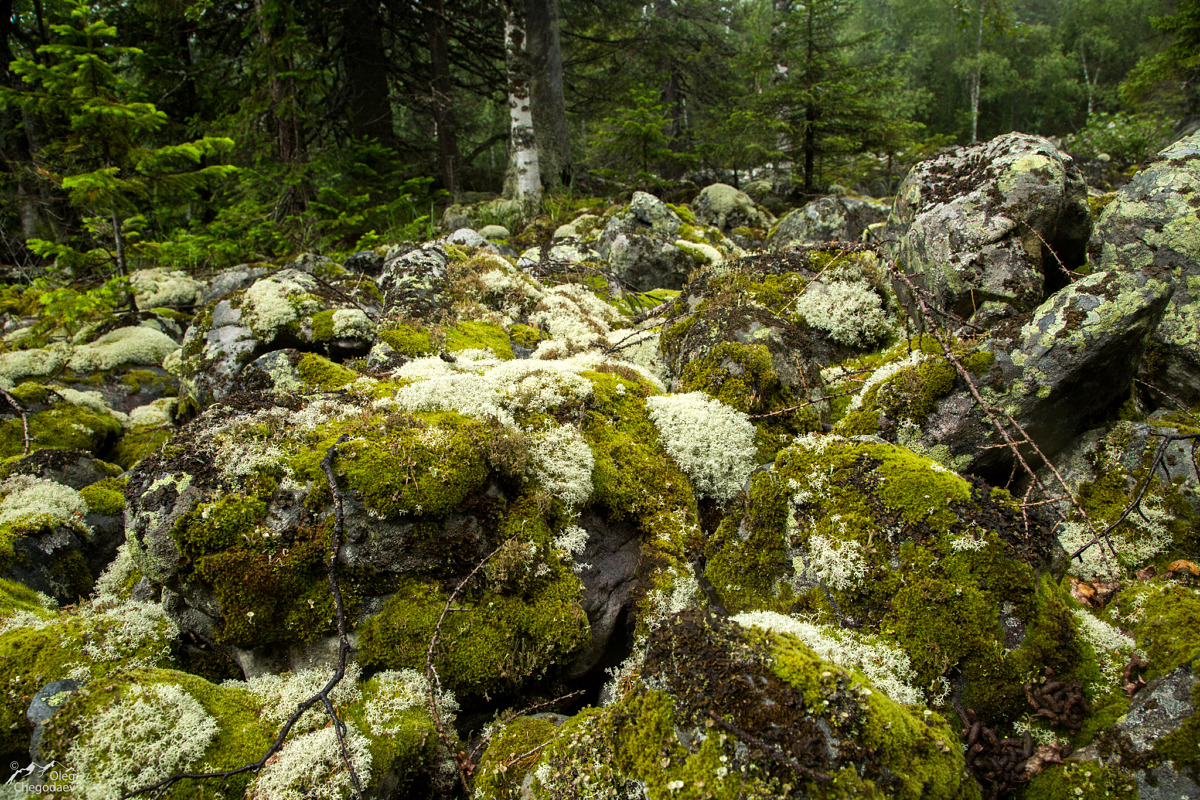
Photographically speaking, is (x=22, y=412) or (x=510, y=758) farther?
(x=22, y=412)

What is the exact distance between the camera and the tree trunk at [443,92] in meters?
15.3

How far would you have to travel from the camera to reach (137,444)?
6.66 m

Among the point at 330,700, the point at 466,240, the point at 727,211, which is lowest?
the point at 330,700

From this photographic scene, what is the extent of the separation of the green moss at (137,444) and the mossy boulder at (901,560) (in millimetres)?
6493

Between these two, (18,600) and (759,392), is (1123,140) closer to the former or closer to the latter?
(759,392)

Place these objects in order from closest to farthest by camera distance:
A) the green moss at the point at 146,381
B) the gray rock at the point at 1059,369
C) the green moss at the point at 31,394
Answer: the gray rock at the point at 1059,369 < the green moss at the point at 31,394 < the green moss at the point at 146,381

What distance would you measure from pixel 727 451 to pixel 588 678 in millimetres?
2034

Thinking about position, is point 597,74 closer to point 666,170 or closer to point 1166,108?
point 666,170

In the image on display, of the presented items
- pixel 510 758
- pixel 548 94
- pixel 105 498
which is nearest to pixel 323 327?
pixel 105 498

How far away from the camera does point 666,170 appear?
20047 mm

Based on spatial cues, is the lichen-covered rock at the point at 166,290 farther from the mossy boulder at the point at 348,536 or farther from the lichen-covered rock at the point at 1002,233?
the lichen-covered rock at the point at 1002,233

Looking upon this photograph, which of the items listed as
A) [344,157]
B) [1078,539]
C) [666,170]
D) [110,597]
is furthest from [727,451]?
[666,170]

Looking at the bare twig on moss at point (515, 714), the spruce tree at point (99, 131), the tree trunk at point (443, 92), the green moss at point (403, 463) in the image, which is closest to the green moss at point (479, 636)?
the bare twig on moss at point (515, 714)

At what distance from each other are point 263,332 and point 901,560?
6513 mm
